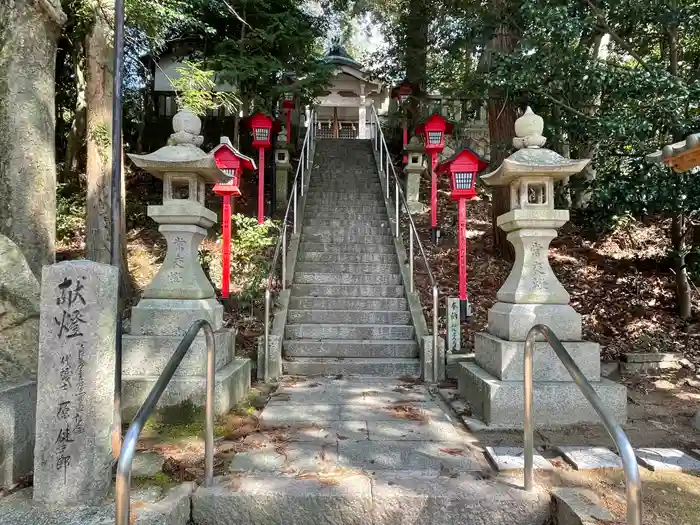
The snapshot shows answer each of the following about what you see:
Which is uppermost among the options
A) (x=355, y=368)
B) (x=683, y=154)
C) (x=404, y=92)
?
(x=404, y=92)

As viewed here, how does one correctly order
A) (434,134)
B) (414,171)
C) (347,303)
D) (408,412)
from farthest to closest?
(414,171)
(434,134)
(347,303)
(408,412)

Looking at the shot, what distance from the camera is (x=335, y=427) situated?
12.2 ft

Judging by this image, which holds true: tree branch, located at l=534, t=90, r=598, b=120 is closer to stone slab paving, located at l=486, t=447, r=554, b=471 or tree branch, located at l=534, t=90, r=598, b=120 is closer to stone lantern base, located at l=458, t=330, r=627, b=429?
stone lantern base, located at l=458, t=330, r=627, b=429

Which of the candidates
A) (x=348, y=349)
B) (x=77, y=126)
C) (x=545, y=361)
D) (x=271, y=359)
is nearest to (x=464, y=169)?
(x=348, y=349)

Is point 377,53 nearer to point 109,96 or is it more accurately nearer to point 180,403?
point 109,96

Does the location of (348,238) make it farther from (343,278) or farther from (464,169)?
(464,169)

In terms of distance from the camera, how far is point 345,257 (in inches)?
301

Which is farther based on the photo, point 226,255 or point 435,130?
point 435,130

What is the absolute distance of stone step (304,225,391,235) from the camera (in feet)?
27.5

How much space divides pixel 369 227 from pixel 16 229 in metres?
5.46

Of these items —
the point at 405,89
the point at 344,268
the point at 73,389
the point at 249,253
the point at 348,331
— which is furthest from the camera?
the point at 405,89

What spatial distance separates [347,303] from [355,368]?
4.40 feet

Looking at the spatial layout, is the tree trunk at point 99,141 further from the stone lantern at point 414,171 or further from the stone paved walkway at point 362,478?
the stone lantern at point 414,171

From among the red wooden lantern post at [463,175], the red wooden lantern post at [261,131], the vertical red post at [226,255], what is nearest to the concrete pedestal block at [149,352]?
the vertical red post at [226,255]
